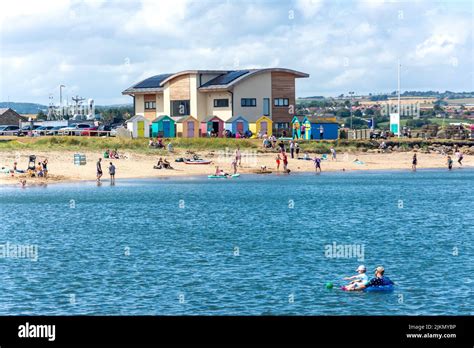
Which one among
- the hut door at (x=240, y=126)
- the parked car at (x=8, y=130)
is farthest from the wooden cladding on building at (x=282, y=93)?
the parked car at (x=8, y=130)

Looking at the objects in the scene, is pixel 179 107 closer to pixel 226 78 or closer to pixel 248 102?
pixel 226 78

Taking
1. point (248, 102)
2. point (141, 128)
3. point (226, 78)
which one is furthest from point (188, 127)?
point (226, 78)

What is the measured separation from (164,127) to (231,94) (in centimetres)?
879

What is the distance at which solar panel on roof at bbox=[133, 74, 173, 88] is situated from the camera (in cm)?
11488

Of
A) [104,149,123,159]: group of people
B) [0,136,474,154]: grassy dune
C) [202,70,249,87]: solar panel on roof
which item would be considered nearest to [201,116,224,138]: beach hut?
[202,70,249,87]: solar panel on roof

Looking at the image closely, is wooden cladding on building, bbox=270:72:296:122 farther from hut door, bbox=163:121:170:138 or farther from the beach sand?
the beach sand

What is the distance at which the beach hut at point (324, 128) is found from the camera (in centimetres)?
10106

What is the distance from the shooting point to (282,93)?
107500 millimetres

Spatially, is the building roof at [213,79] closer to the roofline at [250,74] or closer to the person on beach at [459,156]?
the roofline at [250,74]

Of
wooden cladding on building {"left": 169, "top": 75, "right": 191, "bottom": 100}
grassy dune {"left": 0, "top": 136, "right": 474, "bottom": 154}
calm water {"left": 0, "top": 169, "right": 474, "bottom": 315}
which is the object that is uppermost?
wooden cladding on building {"left": 169, "top": 75, "right": 191, "bottom": 100}

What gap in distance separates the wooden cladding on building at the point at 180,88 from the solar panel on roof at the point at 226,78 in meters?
2.42

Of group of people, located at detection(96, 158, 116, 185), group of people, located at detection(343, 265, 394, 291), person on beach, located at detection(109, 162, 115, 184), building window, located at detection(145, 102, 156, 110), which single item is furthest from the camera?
building window, located at detection(145, 102, 156, 110)

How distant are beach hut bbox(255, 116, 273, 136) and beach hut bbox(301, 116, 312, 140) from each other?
3.75m
